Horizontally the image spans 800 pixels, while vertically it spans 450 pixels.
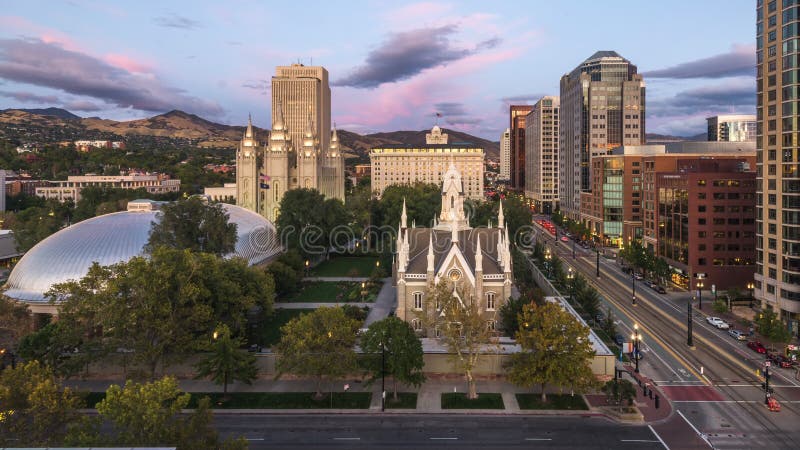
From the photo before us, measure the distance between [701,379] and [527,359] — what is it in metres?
16.9

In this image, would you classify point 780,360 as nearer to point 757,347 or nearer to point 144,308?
point 757,347

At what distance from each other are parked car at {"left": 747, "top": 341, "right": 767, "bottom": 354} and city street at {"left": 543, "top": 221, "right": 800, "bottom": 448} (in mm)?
598

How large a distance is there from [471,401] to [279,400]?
1486cm

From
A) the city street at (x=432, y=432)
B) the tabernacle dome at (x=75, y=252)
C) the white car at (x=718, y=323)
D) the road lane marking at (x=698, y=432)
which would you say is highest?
the tabernacle dome at (x=75, y=252)

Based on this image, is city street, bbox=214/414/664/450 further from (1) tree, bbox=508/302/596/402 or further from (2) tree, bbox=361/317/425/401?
(2) tree, bbox=361/317/425/401

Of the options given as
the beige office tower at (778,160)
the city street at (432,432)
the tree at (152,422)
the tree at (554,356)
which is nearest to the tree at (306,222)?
the city street at (432,432)

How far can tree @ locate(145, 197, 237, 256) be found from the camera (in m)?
61.8

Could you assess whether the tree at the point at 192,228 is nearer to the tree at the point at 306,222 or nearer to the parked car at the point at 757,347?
the tree at the point at 306,222

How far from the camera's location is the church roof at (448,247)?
59219mm

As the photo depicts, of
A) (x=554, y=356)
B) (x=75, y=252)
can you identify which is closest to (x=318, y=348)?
(x=554, y=356)

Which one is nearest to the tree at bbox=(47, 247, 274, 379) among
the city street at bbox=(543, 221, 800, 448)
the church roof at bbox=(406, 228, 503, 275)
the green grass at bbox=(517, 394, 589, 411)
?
the church roof at bbox=(406, 228, 503, 275)

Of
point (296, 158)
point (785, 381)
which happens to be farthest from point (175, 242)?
point (296, 158)

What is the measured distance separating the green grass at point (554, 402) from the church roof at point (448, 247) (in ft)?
57.2

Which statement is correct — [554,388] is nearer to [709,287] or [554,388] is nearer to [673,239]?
[709,287]
